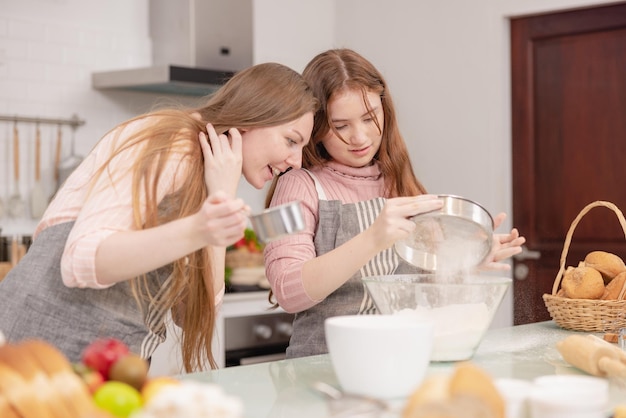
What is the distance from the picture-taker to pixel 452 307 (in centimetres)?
147

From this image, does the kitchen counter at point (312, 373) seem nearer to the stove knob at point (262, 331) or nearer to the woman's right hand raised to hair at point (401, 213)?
the woman's right hand raised to hair at point (401, 213)

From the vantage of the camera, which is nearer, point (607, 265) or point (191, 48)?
point (607, 265)

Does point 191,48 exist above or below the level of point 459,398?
above

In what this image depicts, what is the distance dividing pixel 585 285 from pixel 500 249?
0.70ft

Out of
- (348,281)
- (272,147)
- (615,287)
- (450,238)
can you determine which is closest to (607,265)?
(615,287)

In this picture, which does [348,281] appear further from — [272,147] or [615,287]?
[615,287]

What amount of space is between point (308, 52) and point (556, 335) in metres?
3.22

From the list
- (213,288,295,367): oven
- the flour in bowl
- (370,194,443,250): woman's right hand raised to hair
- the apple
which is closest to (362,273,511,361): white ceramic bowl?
the flour in bowl

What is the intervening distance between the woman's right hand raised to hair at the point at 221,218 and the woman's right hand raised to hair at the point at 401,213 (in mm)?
402

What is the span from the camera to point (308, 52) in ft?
15.7

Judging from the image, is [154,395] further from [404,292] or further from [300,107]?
[300,107]

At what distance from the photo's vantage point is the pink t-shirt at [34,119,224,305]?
135 centimetres

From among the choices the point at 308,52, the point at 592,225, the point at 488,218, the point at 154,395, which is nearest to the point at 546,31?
the point at 592,225

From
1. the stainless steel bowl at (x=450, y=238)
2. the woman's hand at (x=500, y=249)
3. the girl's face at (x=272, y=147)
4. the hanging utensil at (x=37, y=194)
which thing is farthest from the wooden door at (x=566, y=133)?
the girl's face at (x=272, y=147)
